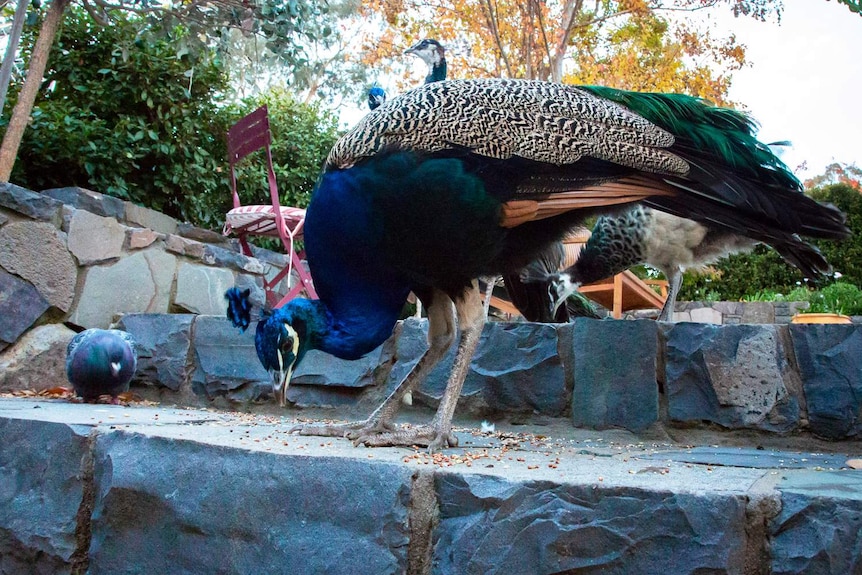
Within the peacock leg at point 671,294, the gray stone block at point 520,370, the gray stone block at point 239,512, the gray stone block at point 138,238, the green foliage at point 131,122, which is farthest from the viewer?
the green foliage at point 131,122

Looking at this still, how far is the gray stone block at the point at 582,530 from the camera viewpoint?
145 cm

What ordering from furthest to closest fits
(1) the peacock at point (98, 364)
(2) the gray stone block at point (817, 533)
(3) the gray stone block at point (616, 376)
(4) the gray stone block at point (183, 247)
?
1. (4) the gray stone block at point (183, 247)
2. (1) the peacock at point (98, 364)
3. (3) the gray stone block at point (616, 376)
4. (2) the gray stone block at point (817, 533)

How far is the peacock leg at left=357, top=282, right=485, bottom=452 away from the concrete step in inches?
2.9

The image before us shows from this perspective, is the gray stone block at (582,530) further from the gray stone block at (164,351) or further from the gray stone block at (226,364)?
the gray stone block at (164,351)

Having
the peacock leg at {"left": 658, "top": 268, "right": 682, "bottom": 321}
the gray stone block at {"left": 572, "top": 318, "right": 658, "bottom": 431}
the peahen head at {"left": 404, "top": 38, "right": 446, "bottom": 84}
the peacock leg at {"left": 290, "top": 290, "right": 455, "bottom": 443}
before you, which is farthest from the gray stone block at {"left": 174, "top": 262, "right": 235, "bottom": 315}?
the peacock leg at {"left": 658, "top": 268, "right": 682, "bottom": 321}

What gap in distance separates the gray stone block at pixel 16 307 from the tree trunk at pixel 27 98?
929 millimetres

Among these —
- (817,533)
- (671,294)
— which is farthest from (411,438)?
(671,294)

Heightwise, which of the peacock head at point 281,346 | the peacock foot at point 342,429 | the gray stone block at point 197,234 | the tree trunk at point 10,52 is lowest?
the peacock foot at point 342,429

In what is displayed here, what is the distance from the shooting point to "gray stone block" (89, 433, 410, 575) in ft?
5.62

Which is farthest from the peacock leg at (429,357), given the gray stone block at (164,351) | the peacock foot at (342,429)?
the gray stone block at (164,351)

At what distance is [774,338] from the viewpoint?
272cm

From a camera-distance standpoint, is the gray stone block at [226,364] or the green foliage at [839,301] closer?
the gray stone block at [226,364]

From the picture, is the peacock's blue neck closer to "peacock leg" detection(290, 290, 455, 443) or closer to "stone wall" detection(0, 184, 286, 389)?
"peacock leg" detection(290, 290, 455, 443)

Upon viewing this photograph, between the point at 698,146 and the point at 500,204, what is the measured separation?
693 millimetres
